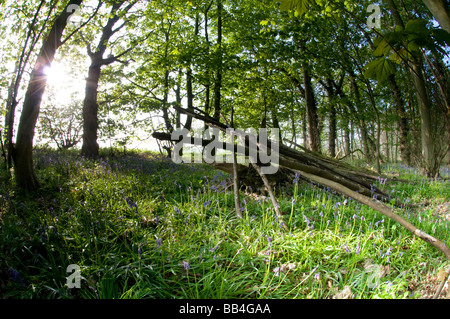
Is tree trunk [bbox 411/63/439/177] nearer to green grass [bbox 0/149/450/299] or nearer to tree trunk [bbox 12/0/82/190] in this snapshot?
green grass [bbox 0/149/450/299]

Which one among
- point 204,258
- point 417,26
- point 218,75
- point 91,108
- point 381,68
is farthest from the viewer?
point 218,75

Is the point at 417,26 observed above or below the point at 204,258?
above

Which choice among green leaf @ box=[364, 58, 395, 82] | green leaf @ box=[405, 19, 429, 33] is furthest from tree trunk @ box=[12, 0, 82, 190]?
green leaf @ box=[405, 19, 429, 33]

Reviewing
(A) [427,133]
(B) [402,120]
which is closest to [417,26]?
(A) [427,133]

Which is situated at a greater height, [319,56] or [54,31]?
[319,56]

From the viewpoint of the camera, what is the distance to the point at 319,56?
374 inches

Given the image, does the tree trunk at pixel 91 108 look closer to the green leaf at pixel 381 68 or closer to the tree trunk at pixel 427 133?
the green leaf at pixel 381 68

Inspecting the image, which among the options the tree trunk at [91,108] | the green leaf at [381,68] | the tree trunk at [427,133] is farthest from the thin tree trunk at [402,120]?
the tree trunk at [91,108]

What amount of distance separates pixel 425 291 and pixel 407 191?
14.6ft

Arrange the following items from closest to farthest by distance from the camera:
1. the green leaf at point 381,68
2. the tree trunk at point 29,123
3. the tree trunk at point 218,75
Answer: the green leaf at point 381,68 < the tree trunk at point 29,123 < the tree trunk at point 218,75

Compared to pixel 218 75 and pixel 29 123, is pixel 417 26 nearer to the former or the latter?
pixel 29 123
